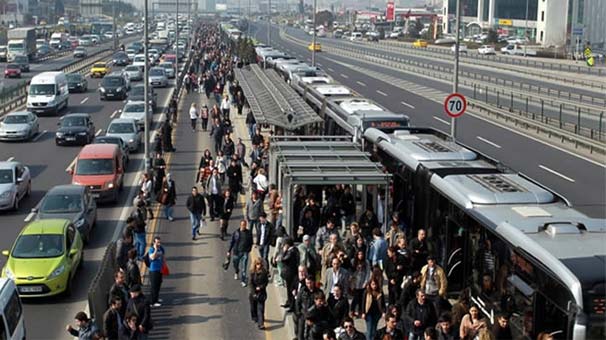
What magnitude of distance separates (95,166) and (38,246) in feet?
30.8

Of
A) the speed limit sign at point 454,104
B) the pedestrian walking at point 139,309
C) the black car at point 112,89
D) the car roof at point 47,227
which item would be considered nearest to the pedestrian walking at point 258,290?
the pedestrian walking at point 139,309

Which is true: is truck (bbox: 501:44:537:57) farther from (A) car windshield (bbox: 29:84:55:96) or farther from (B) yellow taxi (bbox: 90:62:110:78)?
(A) car windshield (bbox: 29:84:55:96)

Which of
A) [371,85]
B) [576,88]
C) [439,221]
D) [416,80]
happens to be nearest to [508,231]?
[439,221]

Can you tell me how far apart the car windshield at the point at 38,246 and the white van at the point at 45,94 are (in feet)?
105

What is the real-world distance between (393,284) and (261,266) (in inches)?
87.6

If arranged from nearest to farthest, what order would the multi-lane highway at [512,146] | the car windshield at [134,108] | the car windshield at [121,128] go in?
1. the multi-lane highway at [512,146]
2. the car windshield at [121,128]
3. the car windshield at [134,108]

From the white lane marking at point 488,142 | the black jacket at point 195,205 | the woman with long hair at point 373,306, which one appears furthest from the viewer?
the white lane marking at point 488,142

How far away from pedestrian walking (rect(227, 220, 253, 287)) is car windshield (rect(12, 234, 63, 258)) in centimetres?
344

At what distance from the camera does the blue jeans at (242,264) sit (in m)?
18.5

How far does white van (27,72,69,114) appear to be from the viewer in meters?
49.2

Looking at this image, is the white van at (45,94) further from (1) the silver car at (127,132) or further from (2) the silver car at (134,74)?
(2) the silver car at (134,74)

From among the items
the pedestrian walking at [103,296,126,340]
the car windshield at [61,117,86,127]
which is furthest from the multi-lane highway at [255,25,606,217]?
the car windshield at [61,117,86,127]

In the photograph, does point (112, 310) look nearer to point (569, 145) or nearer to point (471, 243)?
point (471, 243)

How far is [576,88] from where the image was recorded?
64.7 meters
